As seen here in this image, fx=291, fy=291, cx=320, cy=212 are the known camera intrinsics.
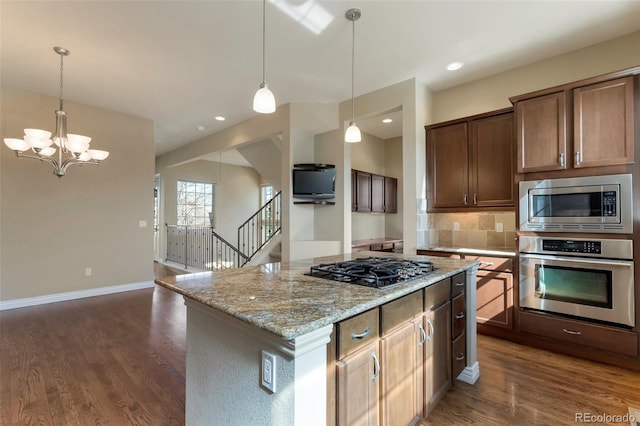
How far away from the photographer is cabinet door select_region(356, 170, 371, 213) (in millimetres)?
5043

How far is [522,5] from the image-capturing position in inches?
95.2

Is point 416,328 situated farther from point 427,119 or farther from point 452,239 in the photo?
point 427,119

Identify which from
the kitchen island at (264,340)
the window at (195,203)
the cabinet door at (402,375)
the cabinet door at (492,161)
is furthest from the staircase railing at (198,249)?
the cabinet door at (402,375)

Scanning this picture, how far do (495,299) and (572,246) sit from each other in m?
0.85

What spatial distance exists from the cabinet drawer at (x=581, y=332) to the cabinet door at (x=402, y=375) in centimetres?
182

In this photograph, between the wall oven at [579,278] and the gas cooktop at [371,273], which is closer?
the gas cooktop at [371,273]

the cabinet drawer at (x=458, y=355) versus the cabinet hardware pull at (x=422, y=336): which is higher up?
the cabinet hardware pull at (x=422, y=336)

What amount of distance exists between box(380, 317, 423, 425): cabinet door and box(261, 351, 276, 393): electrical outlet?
0.57 meters

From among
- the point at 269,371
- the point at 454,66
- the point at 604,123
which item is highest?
the point at 454,66

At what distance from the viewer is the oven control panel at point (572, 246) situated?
2.49m

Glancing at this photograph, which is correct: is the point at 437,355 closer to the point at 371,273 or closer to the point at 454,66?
the point at 371,273

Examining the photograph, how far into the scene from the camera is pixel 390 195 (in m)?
5.86

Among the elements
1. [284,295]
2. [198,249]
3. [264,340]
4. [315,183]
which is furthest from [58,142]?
[198,249]

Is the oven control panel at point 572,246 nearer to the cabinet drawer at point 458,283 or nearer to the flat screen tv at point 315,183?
the cabinet drawer at point 458,283
